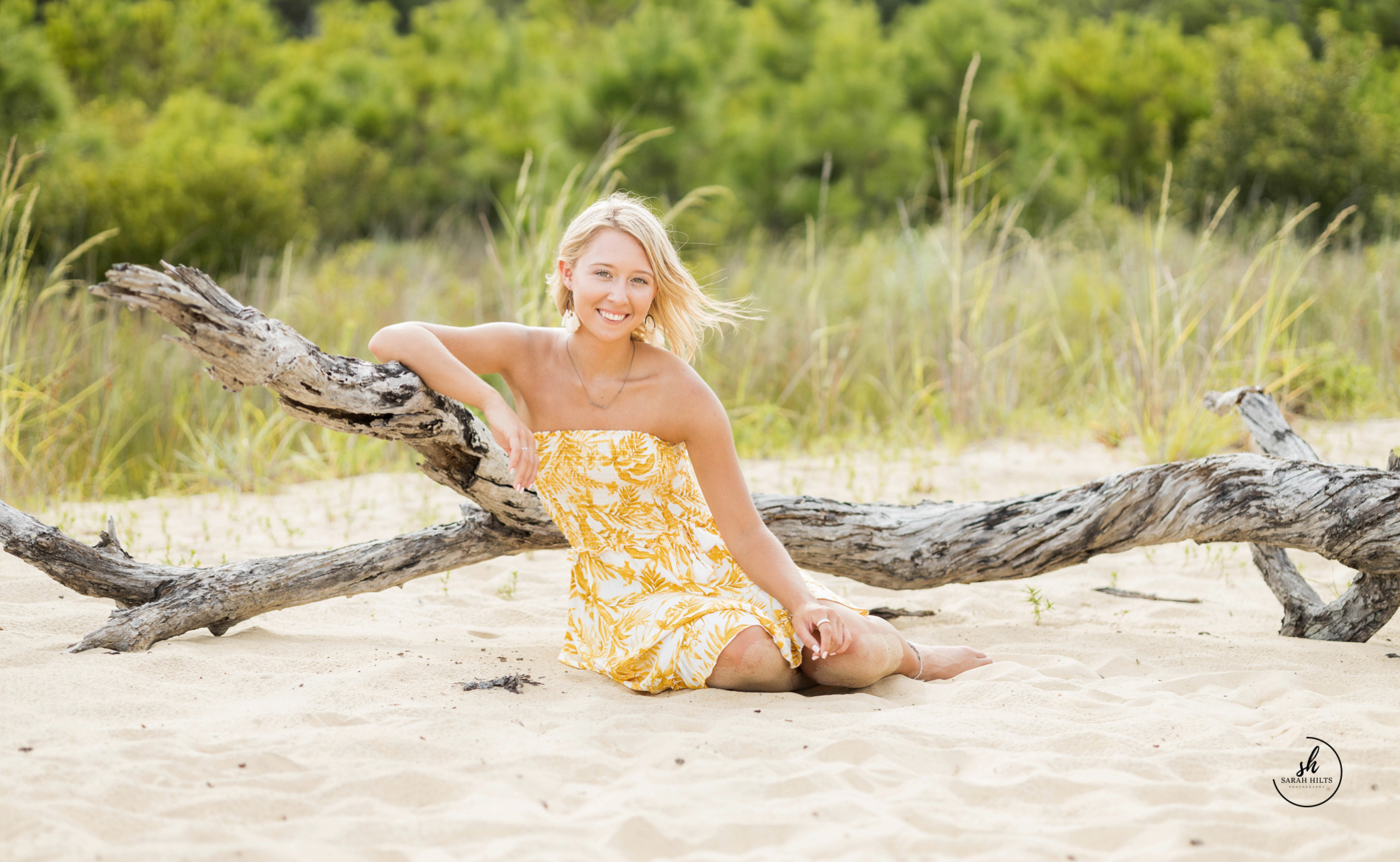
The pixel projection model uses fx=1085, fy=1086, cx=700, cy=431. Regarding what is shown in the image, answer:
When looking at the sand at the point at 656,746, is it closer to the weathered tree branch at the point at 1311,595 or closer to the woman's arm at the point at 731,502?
the weathered tree branch at the point at 1311,595

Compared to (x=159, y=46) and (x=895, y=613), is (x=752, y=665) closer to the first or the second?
(x=895, y=613)

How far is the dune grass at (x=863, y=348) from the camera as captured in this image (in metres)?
4.93

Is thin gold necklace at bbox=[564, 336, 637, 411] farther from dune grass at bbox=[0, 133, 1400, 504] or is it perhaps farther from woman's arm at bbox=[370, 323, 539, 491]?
dune grass at bbox=[0, 133, 1400, 504]

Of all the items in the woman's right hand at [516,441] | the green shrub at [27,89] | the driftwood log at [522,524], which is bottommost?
the driftwood log at [522,524]

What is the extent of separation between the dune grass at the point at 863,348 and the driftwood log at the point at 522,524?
1.80 meters

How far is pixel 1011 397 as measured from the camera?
595cm

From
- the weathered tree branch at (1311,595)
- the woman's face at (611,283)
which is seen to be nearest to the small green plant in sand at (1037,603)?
the weathered tree branch at (1311,595)

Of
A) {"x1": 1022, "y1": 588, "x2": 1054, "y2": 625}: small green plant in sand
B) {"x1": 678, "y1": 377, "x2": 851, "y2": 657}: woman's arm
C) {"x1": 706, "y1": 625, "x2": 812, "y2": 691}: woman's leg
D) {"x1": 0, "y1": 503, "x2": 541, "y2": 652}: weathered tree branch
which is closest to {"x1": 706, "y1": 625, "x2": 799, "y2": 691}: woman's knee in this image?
{"x1": 706, "y1": 625, "x2": 812, "y2": 691}: woman's leg

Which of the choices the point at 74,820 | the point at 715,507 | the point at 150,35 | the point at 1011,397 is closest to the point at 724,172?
the point at 1011,397

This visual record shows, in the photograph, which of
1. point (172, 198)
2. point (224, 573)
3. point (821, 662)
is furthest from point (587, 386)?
point (172, 198)

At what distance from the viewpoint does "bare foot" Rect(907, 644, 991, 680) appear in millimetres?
2756

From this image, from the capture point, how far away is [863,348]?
682 cm

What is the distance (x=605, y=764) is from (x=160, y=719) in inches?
36.7
